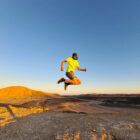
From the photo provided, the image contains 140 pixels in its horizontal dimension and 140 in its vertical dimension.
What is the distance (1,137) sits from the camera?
3826mm

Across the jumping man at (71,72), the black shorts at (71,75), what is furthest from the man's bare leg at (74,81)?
the black shorts at (71,75)

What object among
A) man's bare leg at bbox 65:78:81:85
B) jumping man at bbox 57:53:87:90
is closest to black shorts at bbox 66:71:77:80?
jumping man at bbox 57:53:87:90

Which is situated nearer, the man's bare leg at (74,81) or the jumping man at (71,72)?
the man's bare leg at (74,81)

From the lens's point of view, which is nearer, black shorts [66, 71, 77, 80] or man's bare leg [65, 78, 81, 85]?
man's bare leg [65, 78, 81, 85]

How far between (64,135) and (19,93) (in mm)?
55691

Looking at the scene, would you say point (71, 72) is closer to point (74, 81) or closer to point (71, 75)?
point (71, 75)

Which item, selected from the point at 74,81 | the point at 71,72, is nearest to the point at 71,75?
the point at 71,72

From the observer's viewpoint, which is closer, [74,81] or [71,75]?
[74,81]

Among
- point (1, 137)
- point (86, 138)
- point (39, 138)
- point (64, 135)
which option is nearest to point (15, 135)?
point (1, 137)

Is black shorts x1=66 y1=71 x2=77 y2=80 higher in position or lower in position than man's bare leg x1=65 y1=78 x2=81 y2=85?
higher

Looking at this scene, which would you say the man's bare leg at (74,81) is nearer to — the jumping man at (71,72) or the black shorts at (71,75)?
the jumping man at (71,72)

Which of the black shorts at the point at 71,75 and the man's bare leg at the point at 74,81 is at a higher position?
the black shorts at the point at 71,75

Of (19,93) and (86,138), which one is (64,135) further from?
(19,93)

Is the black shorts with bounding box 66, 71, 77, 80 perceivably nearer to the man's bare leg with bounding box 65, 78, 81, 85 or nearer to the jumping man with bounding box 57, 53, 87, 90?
the jumping man with bounding box 57, 53, 87, 90
